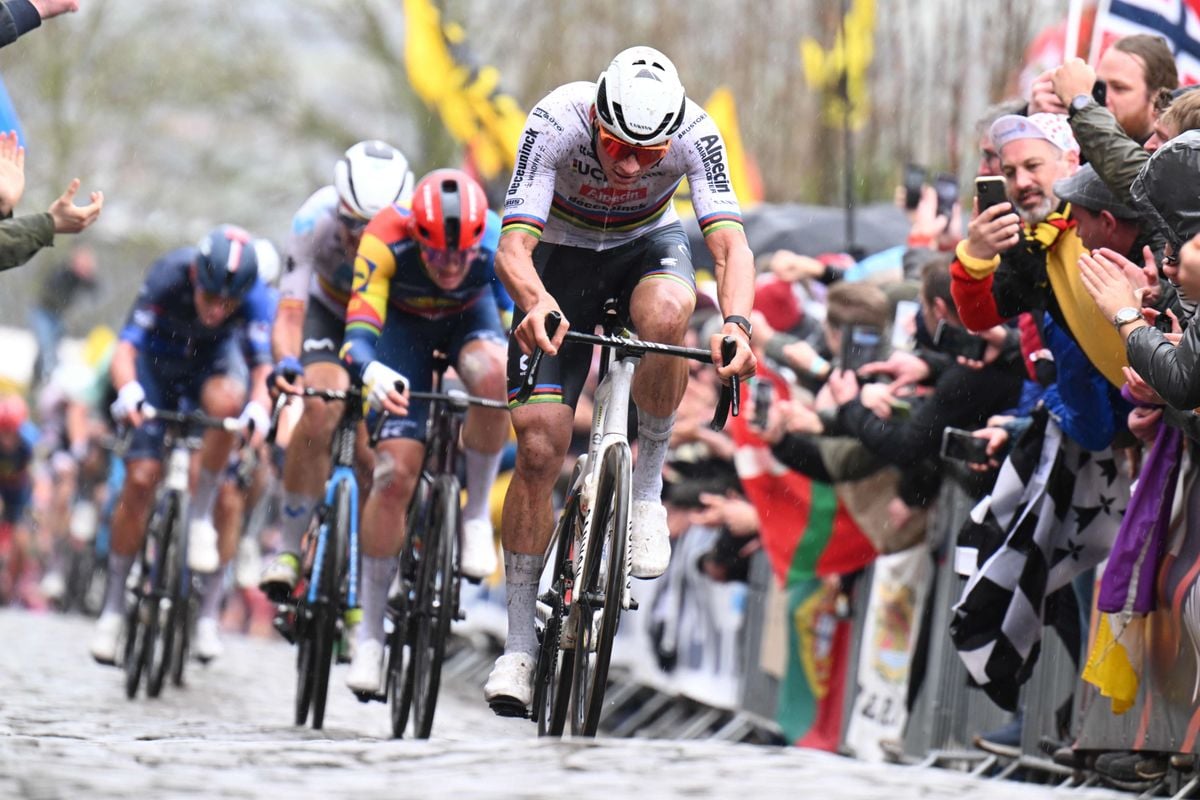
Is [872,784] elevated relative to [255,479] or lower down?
lower down

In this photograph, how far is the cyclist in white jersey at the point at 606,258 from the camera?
7.19m

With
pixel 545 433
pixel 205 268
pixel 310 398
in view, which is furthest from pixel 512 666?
pixel 205 268

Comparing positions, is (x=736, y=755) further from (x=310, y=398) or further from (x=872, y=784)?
(x=310, y=398)

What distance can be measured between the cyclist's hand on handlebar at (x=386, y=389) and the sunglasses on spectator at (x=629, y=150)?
2.03 m

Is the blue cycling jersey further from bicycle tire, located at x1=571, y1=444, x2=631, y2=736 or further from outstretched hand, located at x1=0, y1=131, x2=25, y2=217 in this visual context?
bicycle tire, located at x1=571, y1=444, x2=631, y2=736

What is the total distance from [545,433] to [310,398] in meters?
3.05

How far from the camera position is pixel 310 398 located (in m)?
10.3

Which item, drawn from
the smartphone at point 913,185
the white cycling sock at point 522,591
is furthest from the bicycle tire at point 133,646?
the smartphone at point 913,185

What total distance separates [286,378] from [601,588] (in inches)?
121

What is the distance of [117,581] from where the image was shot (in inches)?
492

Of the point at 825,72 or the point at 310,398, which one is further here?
the point at 825,72

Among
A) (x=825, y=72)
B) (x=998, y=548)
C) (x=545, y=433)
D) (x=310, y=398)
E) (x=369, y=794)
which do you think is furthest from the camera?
A: (x=825, y=72)

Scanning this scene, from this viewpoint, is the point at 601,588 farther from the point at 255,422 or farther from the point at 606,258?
the point at 255,422

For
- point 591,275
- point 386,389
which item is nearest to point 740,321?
point 591,275
